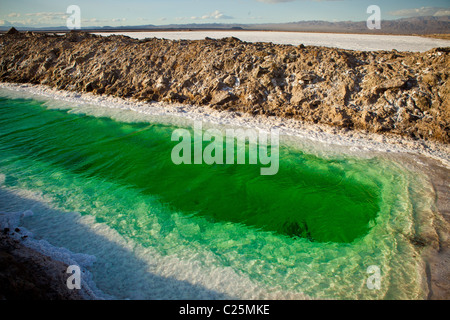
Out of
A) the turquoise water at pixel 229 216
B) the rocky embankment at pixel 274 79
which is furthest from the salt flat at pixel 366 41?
the turquoise water at pixel 229 216

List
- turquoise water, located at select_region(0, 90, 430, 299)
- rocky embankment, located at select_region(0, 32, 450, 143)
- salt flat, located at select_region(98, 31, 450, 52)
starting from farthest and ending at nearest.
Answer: salt flat, located at select_region(98, 31, 450, 52) < rocky embankment, located at select_region(0, 32, 450, 143) < turquoise water, located at select_region(0, 90, 430, 299)

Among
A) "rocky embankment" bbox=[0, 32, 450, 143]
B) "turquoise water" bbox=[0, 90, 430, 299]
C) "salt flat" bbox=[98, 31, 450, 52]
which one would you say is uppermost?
"salt flat" bbox=[98, 31, 450, 52]

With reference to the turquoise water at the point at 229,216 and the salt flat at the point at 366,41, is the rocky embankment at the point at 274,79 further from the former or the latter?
the salt flat at the point at 366,41

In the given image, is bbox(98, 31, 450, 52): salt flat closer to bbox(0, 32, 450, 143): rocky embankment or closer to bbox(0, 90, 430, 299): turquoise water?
bbox(0, 32, 450, 143): rocky embankment

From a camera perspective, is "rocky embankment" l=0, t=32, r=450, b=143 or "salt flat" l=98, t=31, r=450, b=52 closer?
"rocky embankment" l=0, t=32, r=450, b=143

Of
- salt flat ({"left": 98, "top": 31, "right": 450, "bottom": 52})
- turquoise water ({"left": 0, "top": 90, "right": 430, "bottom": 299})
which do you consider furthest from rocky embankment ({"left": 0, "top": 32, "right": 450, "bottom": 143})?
salt flat ({"left": 98, "top": 31, "right": 450, "bottom": 52})

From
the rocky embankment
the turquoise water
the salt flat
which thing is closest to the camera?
the turquoise water

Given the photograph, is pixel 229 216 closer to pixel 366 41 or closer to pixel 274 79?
pixel 274 79

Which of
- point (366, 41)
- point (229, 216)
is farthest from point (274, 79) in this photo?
point (366, 41)
